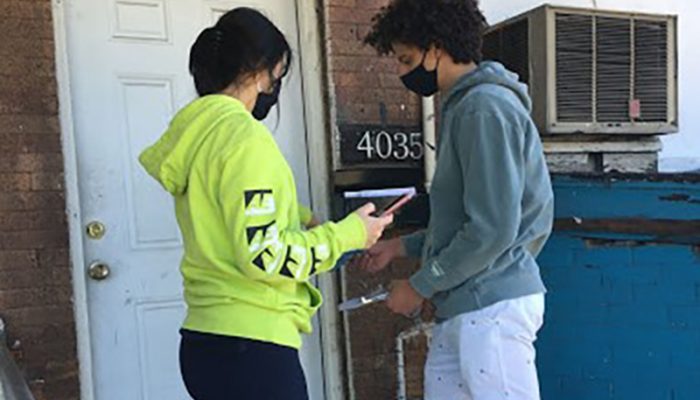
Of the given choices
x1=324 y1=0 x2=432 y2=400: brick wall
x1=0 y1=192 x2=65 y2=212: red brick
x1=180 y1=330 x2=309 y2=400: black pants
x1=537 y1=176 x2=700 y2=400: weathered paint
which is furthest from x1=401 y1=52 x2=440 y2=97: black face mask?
x1=0 y1=192 x2=65 y2=212: red brick

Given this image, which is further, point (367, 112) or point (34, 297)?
point (367, 112)

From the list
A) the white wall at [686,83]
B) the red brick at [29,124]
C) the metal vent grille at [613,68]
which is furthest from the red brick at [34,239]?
the white wall at [686,83]

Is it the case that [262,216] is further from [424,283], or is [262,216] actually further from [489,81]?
[489,81]

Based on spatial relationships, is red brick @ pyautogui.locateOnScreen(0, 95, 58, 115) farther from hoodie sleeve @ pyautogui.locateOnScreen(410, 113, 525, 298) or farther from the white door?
hoodie sleeve @ pyautogui.locateOnScreen(410, 113, 525, 298)

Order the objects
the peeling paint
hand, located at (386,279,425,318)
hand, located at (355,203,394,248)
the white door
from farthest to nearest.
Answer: the white door → the peeling paint → hand, located at (386,279,425,318) → hand, located at (355,203,394,248)

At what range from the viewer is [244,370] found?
1.65 metres

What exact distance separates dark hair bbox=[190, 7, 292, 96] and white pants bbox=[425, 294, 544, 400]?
33.6 inches

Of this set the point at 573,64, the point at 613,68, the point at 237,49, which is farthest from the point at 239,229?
the point at 613,68

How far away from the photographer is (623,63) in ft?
12.3

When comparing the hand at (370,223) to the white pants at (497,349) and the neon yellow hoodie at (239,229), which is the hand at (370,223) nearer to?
the neon yellow hoodie at (239,229)

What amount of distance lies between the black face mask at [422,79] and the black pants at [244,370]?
34.7 inches

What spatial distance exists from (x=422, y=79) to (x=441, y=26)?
0.18 meters

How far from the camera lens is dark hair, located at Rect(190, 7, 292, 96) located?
1.71 meters

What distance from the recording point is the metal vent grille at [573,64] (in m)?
3.66
